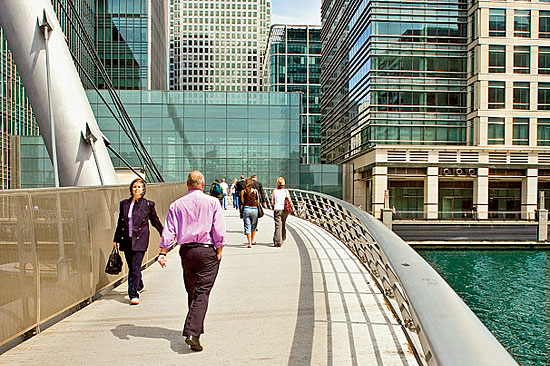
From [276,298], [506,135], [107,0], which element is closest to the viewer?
[276,298]

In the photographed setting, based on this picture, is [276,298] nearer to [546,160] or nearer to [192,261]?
[192,261]

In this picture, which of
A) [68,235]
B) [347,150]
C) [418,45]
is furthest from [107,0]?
[68,235]

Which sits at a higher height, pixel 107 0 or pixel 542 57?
pixel 107 0

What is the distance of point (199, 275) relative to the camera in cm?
547

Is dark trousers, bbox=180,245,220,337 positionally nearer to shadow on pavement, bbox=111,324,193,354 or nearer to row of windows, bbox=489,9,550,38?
shadow on pavement, bbox=111,324,193,354

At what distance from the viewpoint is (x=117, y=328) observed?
20.5 ft

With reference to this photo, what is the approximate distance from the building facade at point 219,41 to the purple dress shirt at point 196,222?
187080mm

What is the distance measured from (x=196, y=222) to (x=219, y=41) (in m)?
192

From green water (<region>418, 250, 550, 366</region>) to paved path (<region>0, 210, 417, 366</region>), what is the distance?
30.3 feet

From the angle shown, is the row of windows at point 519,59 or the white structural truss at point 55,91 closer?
the white structural truss at point 55,91

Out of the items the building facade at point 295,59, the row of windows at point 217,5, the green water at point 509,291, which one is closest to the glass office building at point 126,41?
the green water at point 509,291

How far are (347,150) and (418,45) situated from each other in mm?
15510

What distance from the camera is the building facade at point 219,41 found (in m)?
189

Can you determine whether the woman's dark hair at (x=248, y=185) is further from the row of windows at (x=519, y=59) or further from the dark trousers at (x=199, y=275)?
the row of windows at (x=519, y=59)
